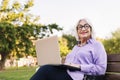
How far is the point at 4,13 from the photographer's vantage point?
138 ft

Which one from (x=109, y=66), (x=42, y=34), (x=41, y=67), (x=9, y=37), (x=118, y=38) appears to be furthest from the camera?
(x=118, y=38)

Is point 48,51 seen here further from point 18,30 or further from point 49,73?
point 18,30

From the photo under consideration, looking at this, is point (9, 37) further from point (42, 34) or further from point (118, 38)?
point (118, 38)

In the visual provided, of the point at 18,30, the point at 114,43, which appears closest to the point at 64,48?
the point at 114,43

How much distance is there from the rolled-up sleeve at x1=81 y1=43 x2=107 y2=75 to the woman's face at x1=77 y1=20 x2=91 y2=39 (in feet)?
1.20

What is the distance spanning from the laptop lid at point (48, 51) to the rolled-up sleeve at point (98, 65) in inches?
14.8

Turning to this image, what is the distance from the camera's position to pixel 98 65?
4652mm

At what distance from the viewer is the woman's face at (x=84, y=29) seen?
5012 millimetres

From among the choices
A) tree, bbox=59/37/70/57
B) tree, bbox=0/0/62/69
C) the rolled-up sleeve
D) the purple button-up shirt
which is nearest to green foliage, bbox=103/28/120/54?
tree, bbox=59/37/70/57

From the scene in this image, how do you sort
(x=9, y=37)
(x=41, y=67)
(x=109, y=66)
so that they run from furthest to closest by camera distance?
(x=9, y=37)
(x=109, y=66)
(x=41, y=67)

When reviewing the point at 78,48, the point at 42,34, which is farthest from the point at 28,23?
the point at 78,48

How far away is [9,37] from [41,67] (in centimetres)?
3607

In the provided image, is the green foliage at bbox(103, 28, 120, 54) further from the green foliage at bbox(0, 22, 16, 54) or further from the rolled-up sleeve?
the rolled-up sleeve

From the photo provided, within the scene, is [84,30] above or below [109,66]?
above
